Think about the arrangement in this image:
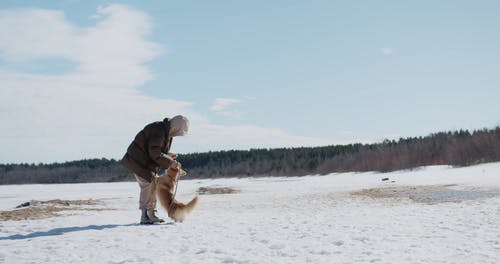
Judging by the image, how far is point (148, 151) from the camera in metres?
8.15

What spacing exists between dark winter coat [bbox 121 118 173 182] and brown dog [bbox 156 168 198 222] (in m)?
0.20

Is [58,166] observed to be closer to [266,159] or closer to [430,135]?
[266,159]

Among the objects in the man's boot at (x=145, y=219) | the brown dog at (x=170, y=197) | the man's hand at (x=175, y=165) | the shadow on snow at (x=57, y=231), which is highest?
the man's hand at (x=175, y=165)

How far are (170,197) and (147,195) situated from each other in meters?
0.38

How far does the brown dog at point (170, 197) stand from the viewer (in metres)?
8.21

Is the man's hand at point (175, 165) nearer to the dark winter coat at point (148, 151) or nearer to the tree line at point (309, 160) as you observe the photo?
the dark winter coat at point (148, 151)

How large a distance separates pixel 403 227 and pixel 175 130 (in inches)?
157

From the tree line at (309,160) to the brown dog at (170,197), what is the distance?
4075 cm

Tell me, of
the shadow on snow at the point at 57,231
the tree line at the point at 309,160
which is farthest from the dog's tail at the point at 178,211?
the tree line at the point at 309,160

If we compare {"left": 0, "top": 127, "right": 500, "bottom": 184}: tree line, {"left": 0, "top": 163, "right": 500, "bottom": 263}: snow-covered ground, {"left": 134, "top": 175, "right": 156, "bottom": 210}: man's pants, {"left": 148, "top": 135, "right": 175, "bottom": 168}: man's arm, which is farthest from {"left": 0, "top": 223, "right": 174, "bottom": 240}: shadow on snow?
{"left": 0, "top": 127, "right": 500, "bottom": 184}: tree line

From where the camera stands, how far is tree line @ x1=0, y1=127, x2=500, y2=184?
54.1 metres

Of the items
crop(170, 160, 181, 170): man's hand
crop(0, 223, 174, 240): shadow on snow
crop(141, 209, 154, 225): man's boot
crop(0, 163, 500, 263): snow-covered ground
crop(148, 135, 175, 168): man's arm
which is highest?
crop(148, 135, 175, 168): man's arm

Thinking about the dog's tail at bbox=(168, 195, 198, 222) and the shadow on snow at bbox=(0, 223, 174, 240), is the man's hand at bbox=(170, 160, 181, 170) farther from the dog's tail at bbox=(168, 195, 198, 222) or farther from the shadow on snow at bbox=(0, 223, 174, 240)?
the shadow on snow at bbox=(0, 223, 174, 240)

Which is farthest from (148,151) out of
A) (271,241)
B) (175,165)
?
(271,241)
